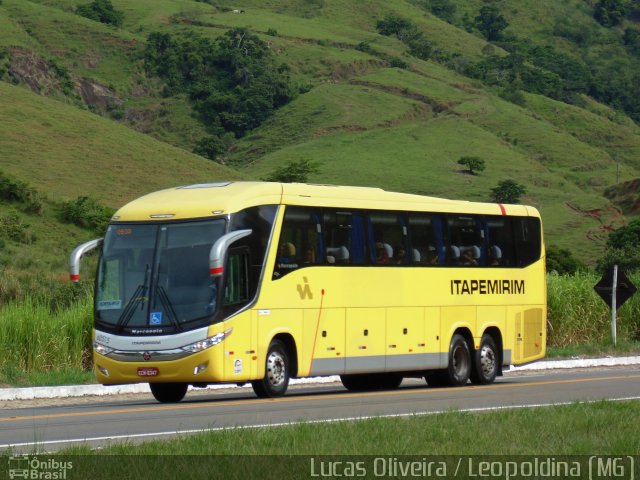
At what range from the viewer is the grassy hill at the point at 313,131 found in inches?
4749

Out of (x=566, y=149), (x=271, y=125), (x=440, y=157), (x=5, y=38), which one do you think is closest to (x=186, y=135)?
(x=271, y=125)

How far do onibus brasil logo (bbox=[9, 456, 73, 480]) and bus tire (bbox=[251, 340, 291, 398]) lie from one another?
32.3 ft

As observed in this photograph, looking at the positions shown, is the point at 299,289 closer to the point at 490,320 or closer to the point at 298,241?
the point at 298,241

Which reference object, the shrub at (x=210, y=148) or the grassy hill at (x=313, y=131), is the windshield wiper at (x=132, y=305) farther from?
the shrub at (x=210, y=148)

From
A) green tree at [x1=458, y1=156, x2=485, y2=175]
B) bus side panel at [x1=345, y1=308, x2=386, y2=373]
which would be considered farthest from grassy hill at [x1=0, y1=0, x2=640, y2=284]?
bus side panel at [x1=345, y1=308, x2=386, y2=373]

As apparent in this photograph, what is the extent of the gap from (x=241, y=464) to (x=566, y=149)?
169 meters

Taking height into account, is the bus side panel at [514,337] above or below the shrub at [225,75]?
below

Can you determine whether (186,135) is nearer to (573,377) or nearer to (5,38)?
(5,38)

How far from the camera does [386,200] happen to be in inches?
931

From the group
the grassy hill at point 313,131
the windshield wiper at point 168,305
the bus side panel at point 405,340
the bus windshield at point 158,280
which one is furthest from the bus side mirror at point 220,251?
the grassy hill at point 313,131

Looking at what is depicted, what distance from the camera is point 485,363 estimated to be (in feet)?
83.6

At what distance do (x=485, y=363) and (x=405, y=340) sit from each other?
2553 mm

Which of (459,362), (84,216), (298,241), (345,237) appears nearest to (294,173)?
(84,216)

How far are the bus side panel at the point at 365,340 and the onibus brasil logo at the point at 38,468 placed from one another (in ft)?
38.9
